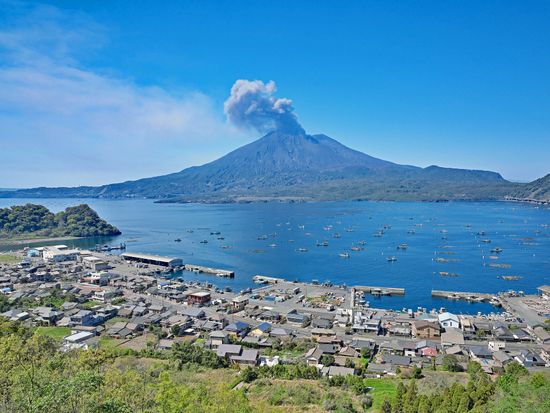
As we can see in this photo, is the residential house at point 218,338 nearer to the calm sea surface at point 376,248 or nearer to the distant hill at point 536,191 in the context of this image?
the calm sea surface at point 376,248

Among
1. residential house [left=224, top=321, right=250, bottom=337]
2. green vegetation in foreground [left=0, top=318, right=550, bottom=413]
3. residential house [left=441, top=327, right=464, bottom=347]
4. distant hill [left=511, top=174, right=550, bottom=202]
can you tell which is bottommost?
residential house [left=441, top=327, right=464, bottom=347]

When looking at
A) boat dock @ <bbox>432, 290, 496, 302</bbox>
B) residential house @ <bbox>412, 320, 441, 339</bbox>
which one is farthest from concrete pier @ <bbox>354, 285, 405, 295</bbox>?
residential house @ <bbox>412, 320, 441, 339</bbox>

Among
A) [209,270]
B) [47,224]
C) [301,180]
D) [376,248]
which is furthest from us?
[301,180]

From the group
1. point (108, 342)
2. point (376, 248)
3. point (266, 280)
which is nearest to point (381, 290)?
point (266, 280)

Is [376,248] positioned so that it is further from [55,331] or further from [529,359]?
[55,331]

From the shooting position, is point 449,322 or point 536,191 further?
point 536,191

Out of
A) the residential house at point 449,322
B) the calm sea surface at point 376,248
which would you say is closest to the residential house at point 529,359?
the residential house at point 449,322

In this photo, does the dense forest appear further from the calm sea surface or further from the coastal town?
the coastal town
